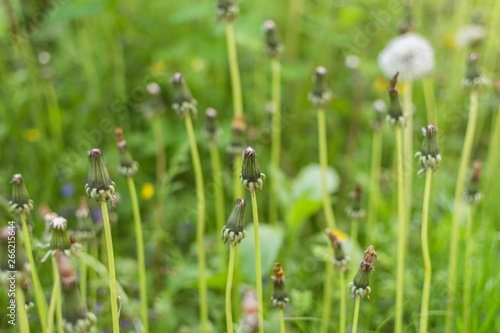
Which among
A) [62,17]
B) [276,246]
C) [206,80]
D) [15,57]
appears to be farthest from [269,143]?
[15,57]

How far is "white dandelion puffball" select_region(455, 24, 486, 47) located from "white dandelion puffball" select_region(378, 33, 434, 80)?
53 cm

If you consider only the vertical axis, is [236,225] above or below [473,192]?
below

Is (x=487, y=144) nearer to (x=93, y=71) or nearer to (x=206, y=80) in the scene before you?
(x=206, y=80)

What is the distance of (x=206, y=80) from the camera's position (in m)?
3.06

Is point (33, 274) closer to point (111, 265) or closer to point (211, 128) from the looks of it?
point (111, 265)

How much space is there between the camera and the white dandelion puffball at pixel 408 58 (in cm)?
230

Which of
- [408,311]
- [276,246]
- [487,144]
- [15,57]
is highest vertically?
[15,57]

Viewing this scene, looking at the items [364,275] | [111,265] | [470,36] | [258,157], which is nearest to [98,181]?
[111,265]

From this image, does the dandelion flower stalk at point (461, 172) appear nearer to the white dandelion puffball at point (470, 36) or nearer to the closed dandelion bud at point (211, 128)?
the closed dandelion bud at point (211, 128)

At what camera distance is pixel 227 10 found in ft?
5.71

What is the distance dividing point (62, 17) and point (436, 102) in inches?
87.1

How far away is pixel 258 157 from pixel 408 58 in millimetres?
927

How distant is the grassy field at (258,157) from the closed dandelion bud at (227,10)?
69 mm

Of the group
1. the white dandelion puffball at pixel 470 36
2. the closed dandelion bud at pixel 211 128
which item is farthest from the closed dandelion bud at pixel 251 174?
the white dandelion puffball at pixel 470 36
